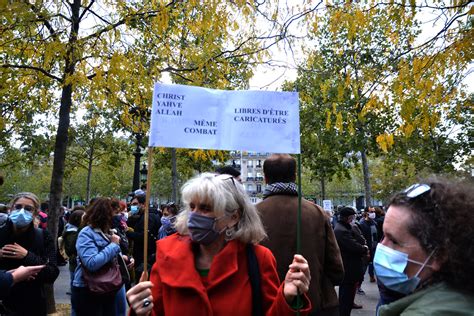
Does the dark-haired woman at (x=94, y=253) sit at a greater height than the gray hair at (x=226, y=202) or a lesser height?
lesser

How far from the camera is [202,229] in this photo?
255cm

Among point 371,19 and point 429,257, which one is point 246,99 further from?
point 371,19

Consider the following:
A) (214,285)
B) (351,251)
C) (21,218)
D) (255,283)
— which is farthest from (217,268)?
(351,251)

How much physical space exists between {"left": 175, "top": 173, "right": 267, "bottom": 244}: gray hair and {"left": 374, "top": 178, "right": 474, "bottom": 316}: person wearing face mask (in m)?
0.81

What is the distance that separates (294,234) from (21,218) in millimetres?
2569

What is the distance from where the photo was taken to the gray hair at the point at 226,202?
2.60 m

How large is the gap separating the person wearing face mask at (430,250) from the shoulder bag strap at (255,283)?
2.23 ft

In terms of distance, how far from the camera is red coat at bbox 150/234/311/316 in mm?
2348

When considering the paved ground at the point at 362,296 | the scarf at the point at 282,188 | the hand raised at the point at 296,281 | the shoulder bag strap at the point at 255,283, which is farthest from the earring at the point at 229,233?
the paved ground at the point at 362,296

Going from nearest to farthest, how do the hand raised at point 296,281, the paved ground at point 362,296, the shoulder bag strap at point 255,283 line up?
the hand raised at point 296,281 < the shoulder bag strap at point 255,283 < the paved ground at point 362,296

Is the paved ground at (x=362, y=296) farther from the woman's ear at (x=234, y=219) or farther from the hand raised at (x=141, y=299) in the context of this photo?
the hand raised at (x=141, y=299)

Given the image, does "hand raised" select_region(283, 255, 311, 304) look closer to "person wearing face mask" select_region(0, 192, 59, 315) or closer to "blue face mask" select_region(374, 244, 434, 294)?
"blue face mask" select_region(374, 244, 434, 294)

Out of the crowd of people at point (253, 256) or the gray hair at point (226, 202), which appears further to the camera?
the gray hair at point (226, 202)

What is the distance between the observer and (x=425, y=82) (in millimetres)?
5566
